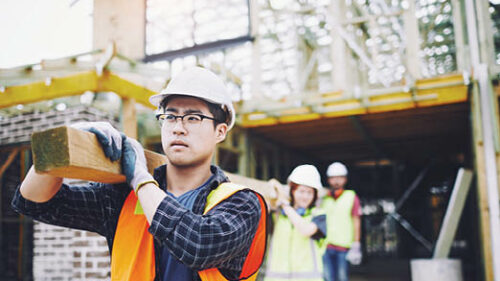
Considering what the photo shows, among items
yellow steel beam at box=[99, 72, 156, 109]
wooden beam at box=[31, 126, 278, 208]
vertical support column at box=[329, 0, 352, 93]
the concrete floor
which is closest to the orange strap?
wooden beam at box=[31, 126, 278, 208]

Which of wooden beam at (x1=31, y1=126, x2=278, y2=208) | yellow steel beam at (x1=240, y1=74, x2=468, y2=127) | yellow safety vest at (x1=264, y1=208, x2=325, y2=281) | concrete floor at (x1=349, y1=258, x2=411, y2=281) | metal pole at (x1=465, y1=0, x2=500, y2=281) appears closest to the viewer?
wooden beam at (x1=31, y1=126, x2=278, y2=208)

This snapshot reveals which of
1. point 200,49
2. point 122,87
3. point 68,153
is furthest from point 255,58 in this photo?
point 68,153

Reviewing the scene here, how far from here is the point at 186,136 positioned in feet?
5.69

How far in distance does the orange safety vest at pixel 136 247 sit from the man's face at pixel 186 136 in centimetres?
15

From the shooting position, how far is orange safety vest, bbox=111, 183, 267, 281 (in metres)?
1.59

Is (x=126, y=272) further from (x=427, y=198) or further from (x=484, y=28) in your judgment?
(x=427, y=198)

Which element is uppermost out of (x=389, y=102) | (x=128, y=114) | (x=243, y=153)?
(x=389, y=102)

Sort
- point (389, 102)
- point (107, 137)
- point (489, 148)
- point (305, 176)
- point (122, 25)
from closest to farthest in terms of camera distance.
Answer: point (107, 137), point (305, 176), point (489, 148), point (389, 102), point (122, 25)

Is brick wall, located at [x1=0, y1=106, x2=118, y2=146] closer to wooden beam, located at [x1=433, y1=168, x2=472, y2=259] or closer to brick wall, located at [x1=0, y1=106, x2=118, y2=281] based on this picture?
brick wall, located at [x1=0, y1=106, x2=118, y2=281]

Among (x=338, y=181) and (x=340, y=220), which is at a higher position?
(x=338, y=181)

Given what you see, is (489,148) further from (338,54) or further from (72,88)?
(72,88)

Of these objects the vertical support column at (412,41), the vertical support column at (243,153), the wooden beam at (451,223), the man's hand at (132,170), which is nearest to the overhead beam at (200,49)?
the vertical support column at (243,153)

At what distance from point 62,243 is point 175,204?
5.22 meters

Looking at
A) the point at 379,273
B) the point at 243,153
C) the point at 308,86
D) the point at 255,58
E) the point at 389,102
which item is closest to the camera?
the point at 389,102
